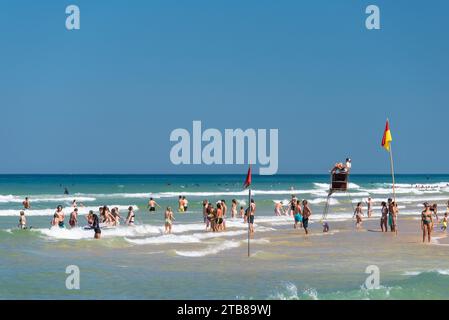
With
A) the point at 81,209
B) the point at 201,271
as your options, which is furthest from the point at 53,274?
the point at 81,209

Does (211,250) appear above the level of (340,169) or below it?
below

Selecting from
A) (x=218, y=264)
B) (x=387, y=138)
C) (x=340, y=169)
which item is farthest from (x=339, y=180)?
(x=218, y=264)

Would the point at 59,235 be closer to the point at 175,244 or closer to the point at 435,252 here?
the point at 175,244

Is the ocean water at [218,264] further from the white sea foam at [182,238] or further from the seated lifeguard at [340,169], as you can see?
the seated lifeguard at [340,169]

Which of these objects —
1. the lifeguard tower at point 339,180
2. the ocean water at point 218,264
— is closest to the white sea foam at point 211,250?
the ocean water at point 218,264

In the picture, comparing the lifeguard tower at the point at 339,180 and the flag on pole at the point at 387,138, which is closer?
the flag on pole at the point at 387,138

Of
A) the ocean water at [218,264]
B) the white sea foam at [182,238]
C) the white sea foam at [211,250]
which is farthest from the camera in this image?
the white sea foam at [182,238]

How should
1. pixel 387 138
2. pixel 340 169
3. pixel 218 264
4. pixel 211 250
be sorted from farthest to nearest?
pixel 340 169 → pixel 387 138 → pixel 211 250 → pixel 218 264

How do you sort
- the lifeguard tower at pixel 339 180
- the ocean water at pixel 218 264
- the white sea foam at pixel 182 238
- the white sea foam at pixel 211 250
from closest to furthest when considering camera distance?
1. the ocean water at pixel 218 264
2. the white sea foam at pixel 211 250
3. the white sea foam at pixel 182 238
4. the lifeguard tower at pixel 339 180

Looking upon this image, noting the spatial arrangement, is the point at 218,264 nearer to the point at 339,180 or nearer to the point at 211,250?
the point at 211,250

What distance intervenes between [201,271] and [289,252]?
4807mm

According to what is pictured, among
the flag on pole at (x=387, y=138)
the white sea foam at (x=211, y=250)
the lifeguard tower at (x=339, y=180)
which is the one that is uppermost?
the flag on pole at (x=387, y=138)

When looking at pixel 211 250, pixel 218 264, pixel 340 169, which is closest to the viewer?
pixel 218 264

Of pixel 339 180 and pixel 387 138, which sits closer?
pixel 387 138
